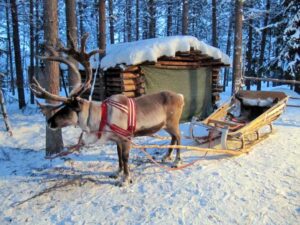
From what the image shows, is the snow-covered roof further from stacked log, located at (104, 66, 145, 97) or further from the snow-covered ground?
the snow-covered ground

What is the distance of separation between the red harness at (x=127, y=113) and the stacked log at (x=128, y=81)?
4.56 meters

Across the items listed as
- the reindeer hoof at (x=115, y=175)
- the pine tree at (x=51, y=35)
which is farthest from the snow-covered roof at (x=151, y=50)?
the reindeer hoof at (x=115, y=175)

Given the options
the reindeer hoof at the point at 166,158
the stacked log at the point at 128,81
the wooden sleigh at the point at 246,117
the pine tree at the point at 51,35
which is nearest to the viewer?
the reindeer hoof at the point at 166,158

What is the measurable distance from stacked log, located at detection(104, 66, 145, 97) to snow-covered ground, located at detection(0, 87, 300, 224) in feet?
10.8

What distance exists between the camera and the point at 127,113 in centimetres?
494

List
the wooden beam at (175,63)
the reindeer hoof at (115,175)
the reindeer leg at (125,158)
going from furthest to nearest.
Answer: the wooden beam at (175,63) < the reindeer hoof at (115,175) < the reindeer leg at (125,158)

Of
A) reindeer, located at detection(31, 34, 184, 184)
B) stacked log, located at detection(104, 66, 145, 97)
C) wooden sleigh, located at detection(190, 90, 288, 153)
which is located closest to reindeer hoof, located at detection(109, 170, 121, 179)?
reindeer, located at detection(31, 34, 184, 184)

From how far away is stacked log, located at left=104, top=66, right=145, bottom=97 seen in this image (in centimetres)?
958

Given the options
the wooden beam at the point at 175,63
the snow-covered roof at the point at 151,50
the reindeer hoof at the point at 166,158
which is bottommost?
the reindeer hoof at the point at 166,158

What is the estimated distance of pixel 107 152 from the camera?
6629 millimetres

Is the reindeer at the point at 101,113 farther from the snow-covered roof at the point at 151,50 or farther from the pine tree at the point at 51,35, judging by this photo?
the snow-covered roof at the point at 151,50

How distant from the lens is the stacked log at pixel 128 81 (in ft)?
31.4

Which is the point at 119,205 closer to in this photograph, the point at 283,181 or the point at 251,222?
the point at 251,222

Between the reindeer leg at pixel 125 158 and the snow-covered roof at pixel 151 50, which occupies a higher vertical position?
the snow-covered roof at pixel 151 50
